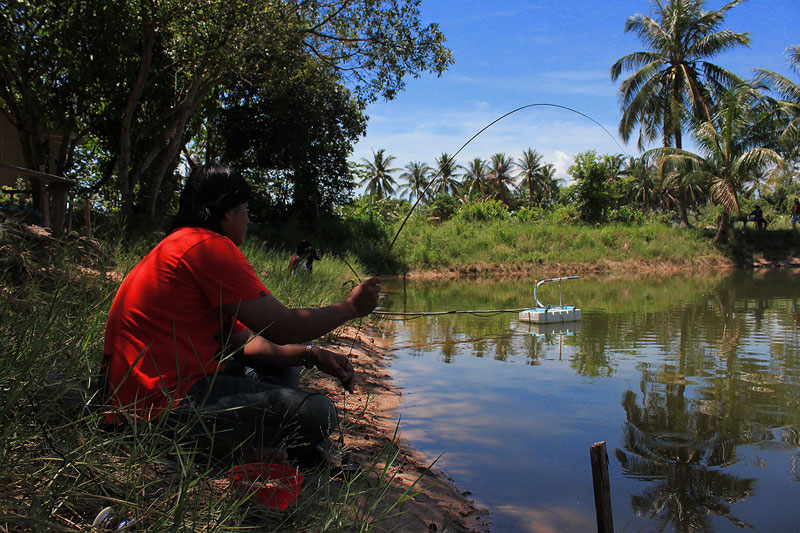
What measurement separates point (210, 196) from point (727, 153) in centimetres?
2349

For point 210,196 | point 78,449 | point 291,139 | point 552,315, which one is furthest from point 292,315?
point 291,139

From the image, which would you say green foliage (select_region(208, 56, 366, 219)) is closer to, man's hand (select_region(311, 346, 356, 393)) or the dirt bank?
the dirt bank

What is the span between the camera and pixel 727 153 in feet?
71.6

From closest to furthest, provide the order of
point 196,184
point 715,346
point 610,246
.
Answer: point 196,184 → point 715,346 → point 610,246

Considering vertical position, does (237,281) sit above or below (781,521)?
above

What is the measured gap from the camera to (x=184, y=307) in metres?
2.02

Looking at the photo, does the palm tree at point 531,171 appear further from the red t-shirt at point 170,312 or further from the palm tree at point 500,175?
the red t-shirt at point 170,312

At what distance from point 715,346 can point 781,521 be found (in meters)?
5.01

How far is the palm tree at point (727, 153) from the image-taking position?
70.6 ft

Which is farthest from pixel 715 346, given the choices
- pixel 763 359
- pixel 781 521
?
pixel 781 521

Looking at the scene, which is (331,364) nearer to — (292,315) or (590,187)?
(292,315)

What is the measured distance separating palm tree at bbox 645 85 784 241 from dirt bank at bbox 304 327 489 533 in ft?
65.0

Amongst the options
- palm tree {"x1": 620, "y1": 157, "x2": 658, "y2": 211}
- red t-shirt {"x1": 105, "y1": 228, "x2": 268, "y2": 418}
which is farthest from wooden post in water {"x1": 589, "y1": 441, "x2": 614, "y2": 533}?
palm tree {"x1": 620, "y1": 157, "x2": 658, "y2": 211}

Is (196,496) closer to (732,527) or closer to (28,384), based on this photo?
(28,384)
